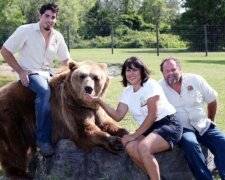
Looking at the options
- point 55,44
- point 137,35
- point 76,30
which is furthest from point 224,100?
point 76,30

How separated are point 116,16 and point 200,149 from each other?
54.5 metres

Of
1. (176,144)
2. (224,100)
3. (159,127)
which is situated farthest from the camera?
(224,100)

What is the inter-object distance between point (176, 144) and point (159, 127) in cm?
48

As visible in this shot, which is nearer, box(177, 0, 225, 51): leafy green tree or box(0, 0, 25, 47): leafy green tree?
box(0, 0, 25, 47): leafy green tree


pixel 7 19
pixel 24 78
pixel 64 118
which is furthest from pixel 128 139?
pixel 7 19

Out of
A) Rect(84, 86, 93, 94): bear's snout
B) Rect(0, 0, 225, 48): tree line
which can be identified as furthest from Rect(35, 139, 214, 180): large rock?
Rect(0, 0, 225, 48): tree line

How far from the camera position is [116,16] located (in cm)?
5866

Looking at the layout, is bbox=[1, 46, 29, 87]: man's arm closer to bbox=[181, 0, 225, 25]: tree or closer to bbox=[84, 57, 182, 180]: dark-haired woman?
bbox=[84, 57, 182, 180]: dark-haired woman

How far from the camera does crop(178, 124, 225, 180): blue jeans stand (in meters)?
4.93

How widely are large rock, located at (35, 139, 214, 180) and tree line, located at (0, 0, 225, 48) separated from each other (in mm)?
21059

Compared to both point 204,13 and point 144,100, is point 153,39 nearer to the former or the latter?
point 204,13

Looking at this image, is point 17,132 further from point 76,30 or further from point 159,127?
point 76,30

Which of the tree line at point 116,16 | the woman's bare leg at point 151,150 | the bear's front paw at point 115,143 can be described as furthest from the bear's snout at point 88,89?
the tree line at point 116,16

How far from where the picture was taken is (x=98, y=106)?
5.46 metres
